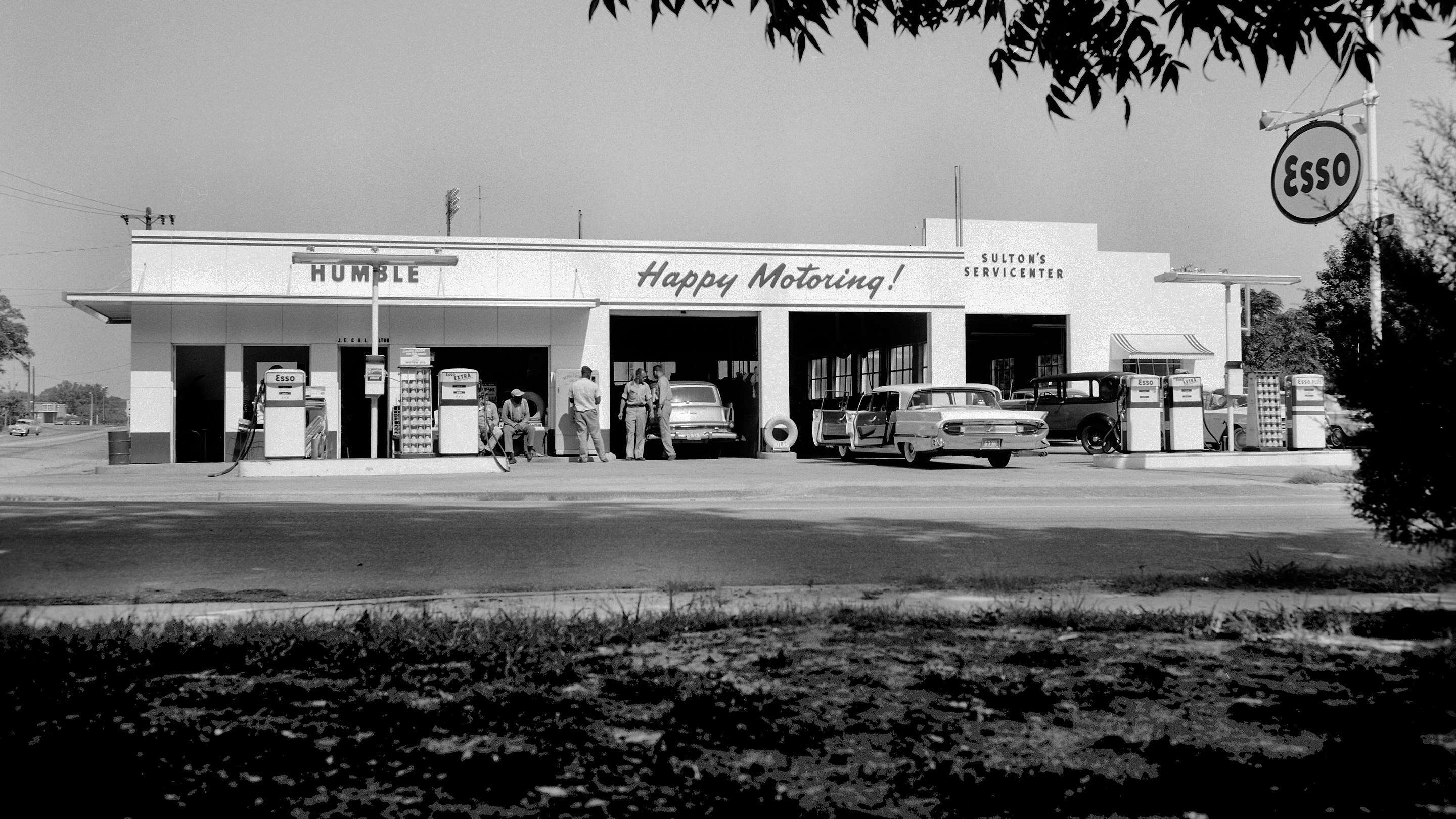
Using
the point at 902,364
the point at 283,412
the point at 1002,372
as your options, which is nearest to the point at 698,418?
the point at 283,412

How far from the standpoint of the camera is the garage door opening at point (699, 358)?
29734mm

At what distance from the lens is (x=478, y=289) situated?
85.9ft

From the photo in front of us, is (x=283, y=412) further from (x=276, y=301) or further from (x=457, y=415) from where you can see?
(x=276, y=301)

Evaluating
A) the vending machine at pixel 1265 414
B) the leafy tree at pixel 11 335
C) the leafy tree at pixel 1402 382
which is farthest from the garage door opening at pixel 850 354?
the leafy tree at pixel 11 335

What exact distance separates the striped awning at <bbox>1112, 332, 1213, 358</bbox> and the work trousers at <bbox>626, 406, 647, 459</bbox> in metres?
17.8

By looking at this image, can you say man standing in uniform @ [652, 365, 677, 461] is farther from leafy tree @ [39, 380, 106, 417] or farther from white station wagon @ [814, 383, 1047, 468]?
leafy tree @ [39, 380, 106, 417]

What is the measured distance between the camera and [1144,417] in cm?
2166

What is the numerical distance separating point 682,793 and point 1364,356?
12.3 feet

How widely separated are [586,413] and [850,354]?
817 inches

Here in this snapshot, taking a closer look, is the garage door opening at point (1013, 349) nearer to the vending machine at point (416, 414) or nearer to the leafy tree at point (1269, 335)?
the leafy tree at point (1269, 335)

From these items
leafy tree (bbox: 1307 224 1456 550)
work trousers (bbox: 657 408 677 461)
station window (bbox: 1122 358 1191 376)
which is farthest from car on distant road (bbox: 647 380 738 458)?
leafy tree (bbox: 1307 224 1456 550)

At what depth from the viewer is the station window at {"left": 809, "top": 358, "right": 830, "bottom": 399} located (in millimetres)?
47594

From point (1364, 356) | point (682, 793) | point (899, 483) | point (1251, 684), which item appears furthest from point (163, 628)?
point (899, 483)

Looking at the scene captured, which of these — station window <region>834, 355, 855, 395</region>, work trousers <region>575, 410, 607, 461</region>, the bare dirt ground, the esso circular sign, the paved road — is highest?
the esso circular sign
